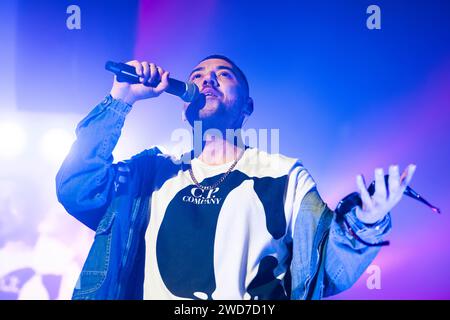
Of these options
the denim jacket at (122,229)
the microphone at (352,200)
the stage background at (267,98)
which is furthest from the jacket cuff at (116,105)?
the microphone at (352,200)

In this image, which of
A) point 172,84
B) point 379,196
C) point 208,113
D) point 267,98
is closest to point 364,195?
point 379,196

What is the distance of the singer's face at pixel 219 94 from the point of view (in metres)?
1.90

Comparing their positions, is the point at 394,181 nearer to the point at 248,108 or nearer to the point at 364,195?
the point at 364,195

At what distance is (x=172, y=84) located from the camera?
6.11ft

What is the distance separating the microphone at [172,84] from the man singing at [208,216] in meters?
0.03

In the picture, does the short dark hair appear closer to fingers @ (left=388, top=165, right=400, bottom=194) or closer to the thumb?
the thumb

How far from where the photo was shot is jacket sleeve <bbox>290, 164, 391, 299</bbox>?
1707mm

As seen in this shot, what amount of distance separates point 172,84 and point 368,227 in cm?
90

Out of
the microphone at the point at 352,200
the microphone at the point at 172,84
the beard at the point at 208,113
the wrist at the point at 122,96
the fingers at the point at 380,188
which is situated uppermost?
the microphone at the point at 172,84

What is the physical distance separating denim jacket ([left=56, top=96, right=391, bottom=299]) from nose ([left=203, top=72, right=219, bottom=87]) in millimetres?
332

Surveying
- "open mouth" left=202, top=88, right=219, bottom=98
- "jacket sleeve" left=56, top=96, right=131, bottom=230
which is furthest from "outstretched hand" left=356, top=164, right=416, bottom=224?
"jacket sleeve" left=56, top=96, right=131, bottom=230

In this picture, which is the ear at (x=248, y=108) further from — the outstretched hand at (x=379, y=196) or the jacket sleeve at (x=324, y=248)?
the outstretched hand at (x=379, y=196)
